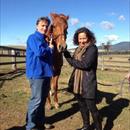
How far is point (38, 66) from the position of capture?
15.7ft

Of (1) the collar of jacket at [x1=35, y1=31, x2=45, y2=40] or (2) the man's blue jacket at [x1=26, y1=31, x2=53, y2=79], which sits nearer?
(2) the man's blue jacket at [x1=26, y1=31, x2=53, y2=79]

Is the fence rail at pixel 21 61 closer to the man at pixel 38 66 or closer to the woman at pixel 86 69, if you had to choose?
the woman at pixel 86 69

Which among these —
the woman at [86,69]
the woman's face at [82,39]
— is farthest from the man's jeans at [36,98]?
the woman's face at [82,39]

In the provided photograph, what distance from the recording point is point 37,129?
522 cm

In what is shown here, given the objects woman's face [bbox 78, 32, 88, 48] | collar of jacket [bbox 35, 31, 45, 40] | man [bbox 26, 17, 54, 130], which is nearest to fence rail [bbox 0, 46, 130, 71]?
woman's face [bbox 78, 32, 88, 48]

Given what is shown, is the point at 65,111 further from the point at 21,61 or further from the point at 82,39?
the point at 21,61

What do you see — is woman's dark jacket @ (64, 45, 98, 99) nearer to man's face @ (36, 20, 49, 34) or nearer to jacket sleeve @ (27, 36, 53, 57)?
jacket sleeve @ (27, 36, 53, 57)

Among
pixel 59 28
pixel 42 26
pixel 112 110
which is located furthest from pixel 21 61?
pixel 42 26

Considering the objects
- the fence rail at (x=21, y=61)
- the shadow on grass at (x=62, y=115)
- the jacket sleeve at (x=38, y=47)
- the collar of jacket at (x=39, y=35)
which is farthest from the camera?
the fence rail at (x=21, y=61)

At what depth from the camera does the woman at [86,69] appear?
5.17m

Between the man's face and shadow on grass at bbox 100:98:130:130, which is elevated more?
the man's face

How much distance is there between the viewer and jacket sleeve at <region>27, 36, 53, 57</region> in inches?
183

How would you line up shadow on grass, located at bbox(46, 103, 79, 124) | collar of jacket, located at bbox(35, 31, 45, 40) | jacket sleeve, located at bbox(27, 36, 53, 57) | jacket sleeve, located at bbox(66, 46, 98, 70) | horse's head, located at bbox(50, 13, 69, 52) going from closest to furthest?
jacket sleeve, located at bbox(27, 36, 53, 57) → collar of jacket, located at bbox(35, 31, 45, 40) → jacket sleeve, located at bbox(66, 46, 98, 70) → horse's head, located at bbox(50, 13, 69, 52) → shadow on grass, located at bbox(46, 103, 79, 124)

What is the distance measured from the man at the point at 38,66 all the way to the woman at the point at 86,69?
1.76 feet
